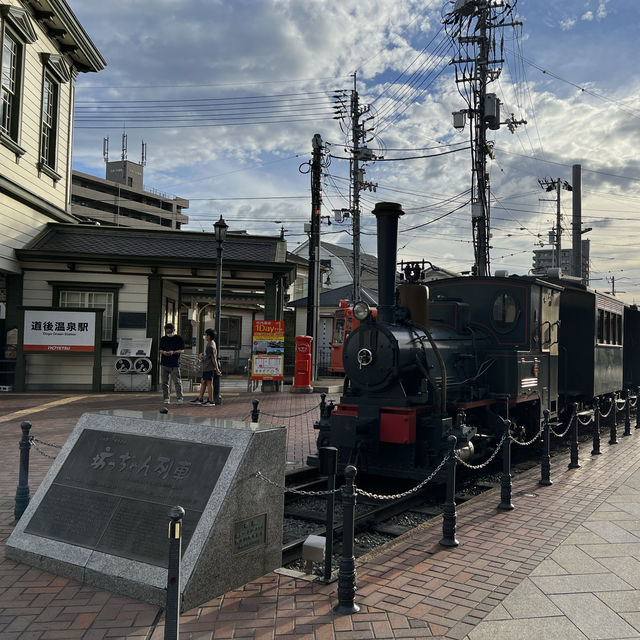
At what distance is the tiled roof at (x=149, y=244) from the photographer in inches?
653

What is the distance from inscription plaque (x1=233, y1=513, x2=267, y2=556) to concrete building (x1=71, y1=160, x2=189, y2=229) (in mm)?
64291

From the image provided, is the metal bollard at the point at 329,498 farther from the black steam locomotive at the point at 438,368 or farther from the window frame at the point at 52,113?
the window frame at the point at 52,113

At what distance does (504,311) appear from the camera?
8.98 metres

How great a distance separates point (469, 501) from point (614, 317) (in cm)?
813

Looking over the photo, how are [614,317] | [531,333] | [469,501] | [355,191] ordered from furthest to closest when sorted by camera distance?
[355,191] → [614,317] → [531,333] → [469,501]

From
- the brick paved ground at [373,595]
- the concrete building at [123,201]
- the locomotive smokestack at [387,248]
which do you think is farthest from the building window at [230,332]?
the concrete building at [123,201]

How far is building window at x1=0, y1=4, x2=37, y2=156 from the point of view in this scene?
15.2m

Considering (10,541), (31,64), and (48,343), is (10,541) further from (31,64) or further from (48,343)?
(31,64)

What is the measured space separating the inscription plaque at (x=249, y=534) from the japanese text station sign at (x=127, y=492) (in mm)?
342

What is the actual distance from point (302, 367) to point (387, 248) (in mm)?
10718

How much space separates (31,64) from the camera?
1659 centimetres

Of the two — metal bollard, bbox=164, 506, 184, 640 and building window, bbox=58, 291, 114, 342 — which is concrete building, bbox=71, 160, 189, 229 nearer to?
building window, bbox=58, 291, 114, 342

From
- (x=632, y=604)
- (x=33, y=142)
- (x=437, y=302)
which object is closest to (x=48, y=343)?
(x=33, y=142)

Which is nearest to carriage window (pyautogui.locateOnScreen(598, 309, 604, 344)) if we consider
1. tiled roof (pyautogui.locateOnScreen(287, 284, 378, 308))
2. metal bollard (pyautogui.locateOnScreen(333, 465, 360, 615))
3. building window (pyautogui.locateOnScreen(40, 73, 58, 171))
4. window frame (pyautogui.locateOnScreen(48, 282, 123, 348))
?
metal bollard (pyautogui.locateOnScreen(333, 465, 360, 615))
